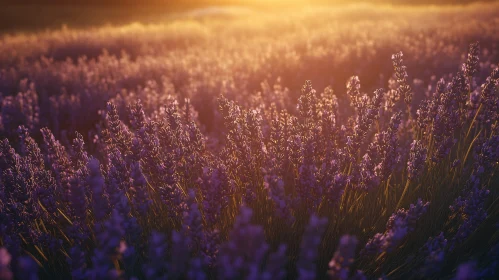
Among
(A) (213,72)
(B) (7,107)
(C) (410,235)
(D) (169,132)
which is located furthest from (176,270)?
(A) (213,72)

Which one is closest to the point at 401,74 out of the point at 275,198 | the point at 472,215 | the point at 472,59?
the point at 472,59

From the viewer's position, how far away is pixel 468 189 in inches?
87.0

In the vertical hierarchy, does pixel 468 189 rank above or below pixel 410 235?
above

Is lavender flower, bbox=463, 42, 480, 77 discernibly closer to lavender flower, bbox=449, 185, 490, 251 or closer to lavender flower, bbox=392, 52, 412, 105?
lavender flower, bbox=392, 52, 412, 105

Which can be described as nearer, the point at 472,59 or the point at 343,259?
the point at 343,259

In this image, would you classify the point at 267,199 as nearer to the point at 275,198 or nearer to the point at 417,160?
the point at 275,198

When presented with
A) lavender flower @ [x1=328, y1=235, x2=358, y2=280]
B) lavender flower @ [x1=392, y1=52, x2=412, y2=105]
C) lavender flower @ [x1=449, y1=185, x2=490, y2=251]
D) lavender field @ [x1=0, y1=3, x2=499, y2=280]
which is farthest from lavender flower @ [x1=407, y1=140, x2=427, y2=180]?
lavender flower @ [x1=328, y1=235, x2=358, y2=280]

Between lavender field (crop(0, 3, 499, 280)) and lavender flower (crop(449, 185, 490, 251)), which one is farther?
lavender flower (crop(449, 185, 490, 251))

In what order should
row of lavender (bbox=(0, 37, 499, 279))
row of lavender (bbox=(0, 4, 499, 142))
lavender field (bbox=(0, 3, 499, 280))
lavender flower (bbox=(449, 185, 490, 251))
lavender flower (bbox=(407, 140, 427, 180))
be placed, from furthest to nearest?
row of lavender (bbox=(0, 4, 499, 142)), lavender flower (bbox=(407, 140, 427, 180)), lavender flower (bbox=(449, 185, 490, 251)), row of lavender (bbox=(0, 37, 499, 279)), lavender field (bbox=(0, 3, 499, 280))

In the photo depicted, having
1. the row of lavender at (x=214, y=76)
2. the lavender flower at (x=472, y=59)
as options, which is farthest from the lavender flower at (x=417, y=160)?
the row of lavender at (x=214, y=76)

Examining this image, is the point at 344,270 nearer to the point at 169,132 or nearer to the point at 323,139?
the point at 323,139

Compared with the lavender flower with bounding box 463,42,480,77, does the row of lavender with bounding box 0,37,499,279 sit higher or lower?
lower

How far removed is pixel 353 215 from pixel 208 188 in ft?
3.06

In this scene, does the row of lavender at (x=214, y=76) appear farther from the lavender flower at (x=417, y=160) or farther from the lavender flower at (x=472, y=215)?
the lavender flower at (x=472, y=215)
